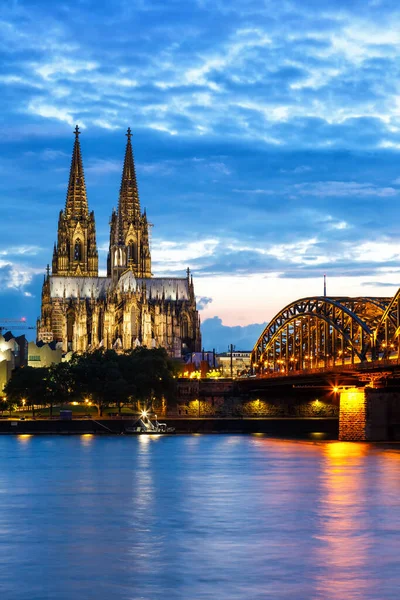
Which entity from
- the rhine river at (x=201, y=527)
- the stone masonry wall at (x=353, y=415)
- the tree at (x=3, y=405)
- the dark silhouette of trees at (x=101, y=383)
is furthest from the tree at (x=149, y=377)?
the rhine river at (x=201, y=527)

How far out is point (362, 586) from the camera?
124 feet

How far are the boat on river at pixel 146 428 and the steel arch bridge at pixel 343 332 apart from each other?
14.8 metres

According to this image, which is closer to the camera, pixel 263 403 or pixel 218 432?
pixel 218 432

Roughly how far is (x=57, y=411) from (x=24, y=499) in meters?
94.1

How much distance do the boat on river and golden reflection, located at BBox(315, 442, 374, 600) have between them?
48531 mm

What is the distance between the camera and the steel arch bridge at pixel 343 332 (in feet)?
370

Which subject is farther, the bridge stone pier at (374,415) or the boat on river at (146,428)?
the boat on river at (146,428)

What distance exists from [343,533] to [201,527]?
6199mm

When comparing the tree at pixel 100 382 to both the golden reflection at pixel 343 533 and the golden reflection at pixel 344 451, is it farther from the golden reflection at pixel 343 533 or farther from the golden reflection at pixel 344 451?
the golden reflection at pixel 343 533

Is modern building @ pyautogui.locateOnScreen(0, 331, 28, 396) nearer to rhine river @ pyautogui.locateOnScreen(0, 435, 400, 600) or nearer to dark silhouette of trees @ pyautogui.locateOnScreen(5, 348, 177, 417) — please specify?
dark silhouette of trees @ pyautogui.locateOnScreen(5, 348, 177, 417)

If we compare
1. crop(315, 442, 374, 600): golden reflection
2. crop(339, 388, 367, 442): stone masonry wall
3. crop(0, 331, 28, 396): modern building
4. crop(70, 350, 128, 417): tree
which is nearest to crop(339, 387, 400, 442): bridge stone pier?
crop(339, 388, 367, 442): stone masonry wall

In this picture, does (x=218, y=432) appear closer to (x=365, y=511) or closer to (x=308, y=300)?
(x=308, y=300)

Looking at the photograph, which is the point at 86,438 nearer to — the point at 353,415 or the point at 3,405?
the point at 353,415

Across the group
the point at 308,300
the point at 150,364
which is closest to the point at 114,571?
the point at 308,300
